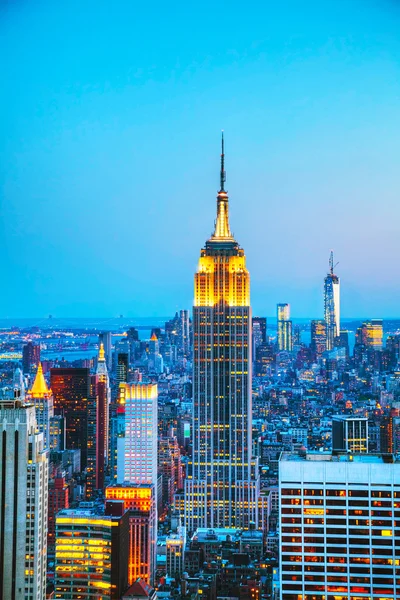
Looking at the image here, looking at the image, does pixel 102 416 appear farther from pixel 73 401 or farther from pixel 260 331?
pixel 260 331

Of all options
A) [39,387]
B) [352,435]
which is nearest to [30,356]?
[39,387]

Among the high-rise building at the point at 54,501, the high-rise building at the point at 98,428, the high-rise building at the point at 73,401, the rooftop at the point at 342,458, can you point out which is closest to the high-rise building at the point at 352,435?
the high-rise building at the point at 98,428

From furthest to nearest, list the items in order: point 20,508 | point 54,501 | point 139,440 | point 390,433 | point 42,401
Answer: point 42,401 → point 390,433 → point 139,440 → point 54,501 → point 20,508

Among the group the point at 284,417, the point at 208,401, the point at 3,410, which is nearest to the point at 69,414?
the point at 208,401

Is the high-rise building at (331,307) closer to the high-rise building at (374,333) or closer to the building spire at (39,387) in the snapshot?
the high-rise building at (374,333)

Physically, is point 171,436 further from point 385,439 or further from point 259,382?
point 259,382
